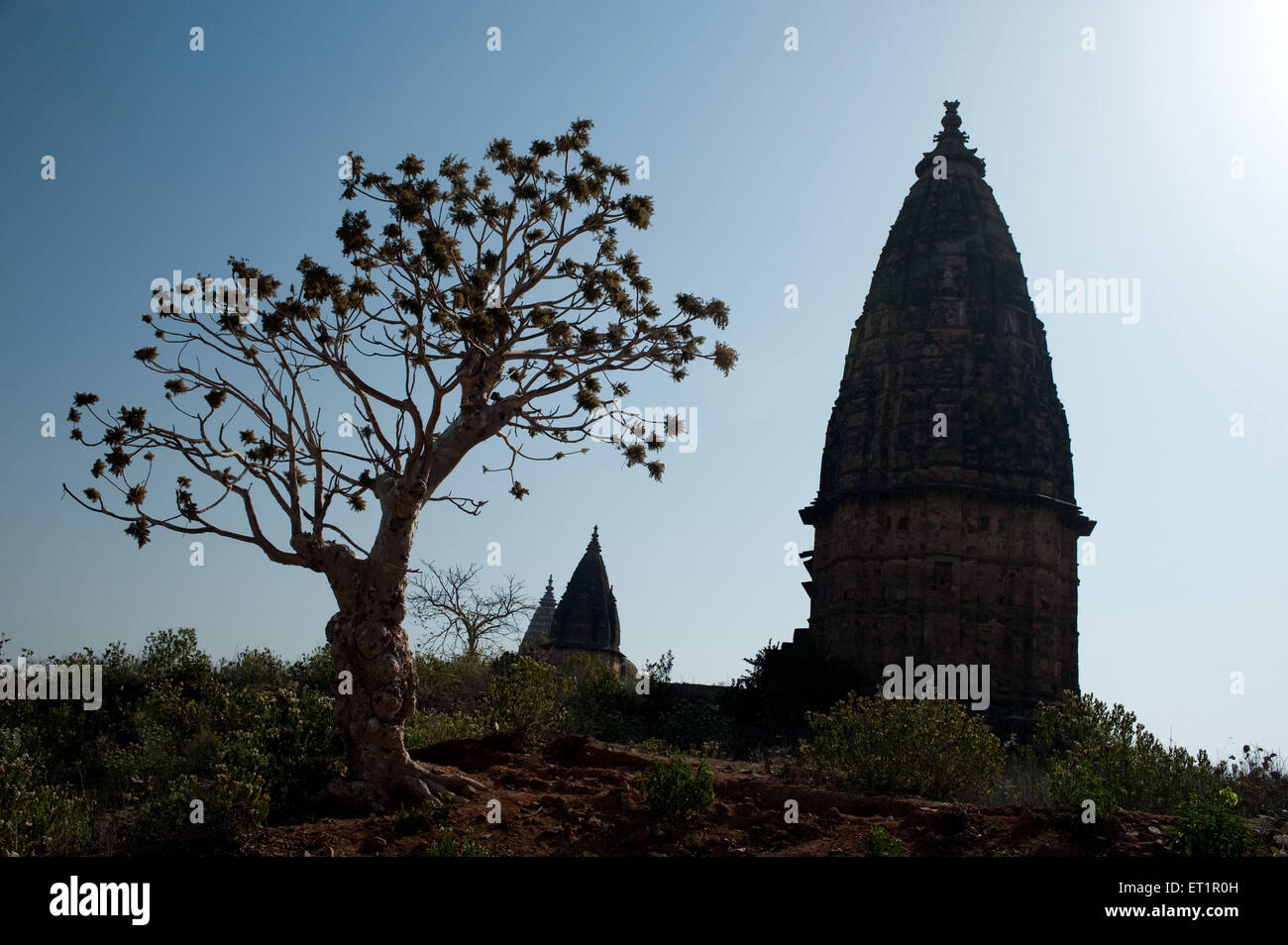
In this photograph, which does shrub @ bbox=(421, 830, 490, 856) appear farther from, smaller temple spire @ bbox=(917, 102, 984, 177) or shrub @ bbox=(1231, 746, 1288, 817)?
smaller temple spire @ bbox=(917, 102, 984, 177)

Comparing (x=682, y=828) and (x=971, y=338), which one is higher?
(x=971, y=338)

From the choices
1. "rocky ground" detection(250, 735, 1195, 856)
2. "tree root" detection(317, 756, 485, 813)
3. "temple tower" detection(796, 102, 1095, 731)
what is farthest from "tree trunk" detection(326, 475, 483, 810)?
"temple tower" detection(796, 102, 1095, 731)

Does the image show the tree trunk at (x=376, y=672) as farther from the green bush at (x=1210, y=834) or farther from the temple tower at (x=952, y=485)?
the temple tower at (x=952, y=485)

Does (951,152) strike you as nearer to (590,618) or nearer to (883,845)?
(590,618)

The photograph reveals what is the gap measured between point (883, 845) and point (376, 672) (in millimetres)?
5396

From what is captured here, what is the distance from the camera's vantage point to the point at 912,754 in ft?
44.6

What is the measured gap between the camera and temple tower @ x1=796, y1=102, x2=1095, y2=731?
29.8 meters

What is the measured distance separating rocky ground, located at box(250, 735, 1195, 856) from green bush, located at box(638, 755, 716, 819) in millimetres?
138

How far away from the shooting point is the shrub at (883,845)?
30.7 feet

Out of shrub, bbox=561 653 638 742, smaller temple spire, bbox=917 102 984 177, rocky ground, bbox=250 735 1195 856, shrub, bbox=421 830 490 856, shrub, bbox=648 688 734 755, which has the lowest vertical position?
shrub, bbox=648 688 734 755

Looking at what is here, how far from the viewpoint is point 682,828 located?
1041cm
